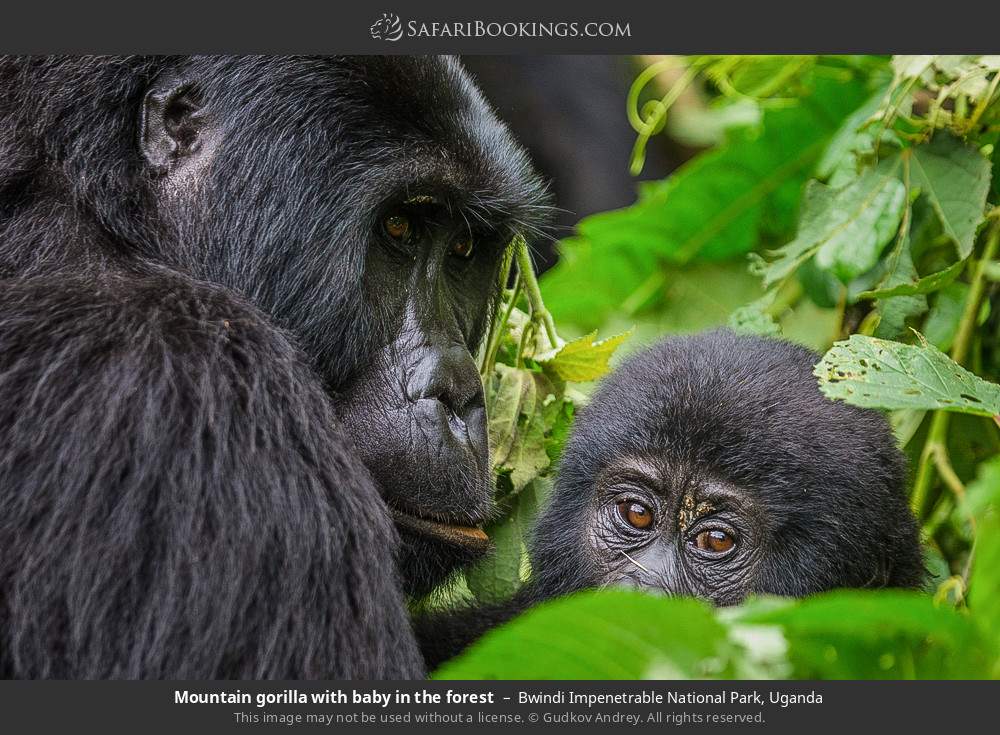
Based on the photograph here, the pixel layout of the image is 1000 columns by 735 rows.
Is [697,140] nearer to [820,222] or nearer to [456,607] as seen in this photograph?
[820,222]

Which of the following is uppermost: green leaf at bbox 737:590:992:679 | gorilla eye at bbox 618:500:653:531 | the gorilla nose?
the gorilla nose

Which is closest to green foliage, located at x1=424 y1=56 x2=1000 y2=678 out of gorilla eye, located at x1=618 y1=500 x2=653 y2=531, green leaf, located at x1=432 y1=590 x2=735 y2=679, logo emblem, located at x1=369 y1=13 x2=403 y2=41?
Answer: green leaf, located at x1=432 y1=590 x2=735 y2=679

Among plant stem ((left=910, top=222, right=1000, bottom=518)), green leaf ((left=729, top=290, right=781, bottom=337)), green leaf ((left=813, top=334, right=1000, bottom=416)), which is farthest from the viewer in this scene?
green leaf ((left=729, top=290, right=781, bottom=337))

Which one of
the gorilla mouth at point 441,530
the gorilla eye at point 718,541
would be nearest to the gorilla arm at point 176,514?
the gorilla mouth at point 441,530

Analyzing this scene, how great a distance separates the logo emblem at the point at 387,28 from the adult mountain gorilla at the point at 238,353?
8cm

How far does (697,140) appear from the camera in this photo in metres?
7.15

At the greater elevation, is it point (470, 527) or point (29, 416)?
point (29, 416)

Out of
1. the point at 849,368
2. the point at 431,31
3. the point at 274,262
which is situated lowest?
the point at 849,368

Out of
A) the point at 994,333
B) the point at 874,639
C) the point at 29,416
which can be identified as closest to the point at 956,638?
the point at 874,639

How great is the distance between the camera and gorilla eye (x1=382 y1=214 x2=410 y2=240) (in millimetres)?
2961

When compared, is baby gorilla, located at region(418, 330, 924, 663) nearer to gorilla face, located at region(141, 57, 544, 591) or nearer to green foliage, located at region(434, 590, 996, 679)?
gorilla face, located at region(141, 57, 544, 591)

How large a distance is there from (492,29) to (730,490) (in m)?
1.39

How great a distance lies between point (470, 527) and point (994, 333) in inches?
76.7

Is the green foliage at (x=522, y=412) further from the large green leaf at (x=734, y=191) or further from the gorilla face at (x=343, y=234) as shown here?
the large green leaf at (x=734, y=191)
